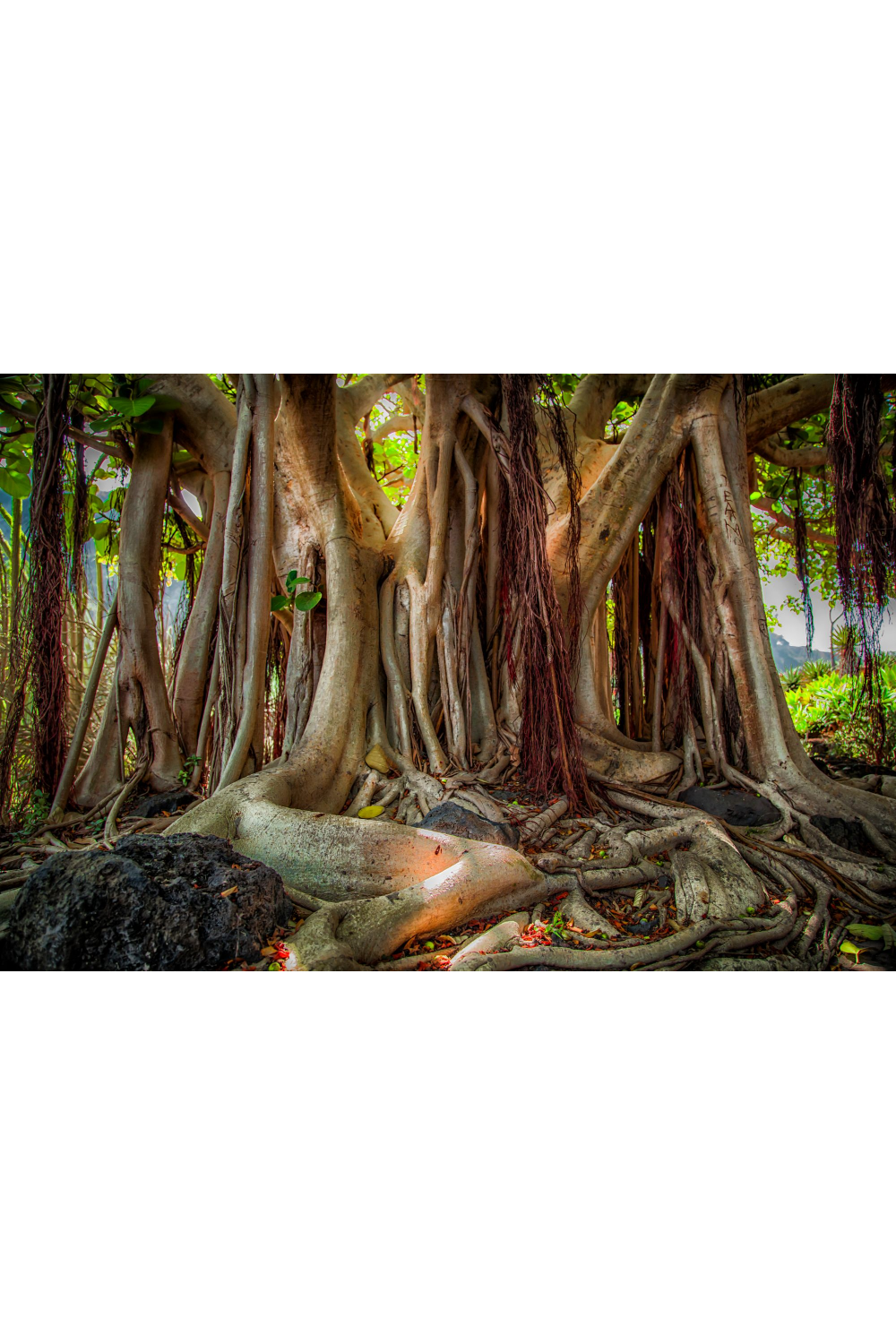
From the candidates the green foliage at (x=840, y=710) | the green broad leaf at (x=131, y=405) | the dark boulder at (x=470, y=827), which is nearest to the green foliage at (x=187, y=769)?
the dark boulder at (x=470, y=827)

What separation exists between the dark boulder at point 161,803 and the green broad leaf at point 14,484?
4.29 ft

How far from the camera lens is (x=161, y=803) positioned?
292 cm

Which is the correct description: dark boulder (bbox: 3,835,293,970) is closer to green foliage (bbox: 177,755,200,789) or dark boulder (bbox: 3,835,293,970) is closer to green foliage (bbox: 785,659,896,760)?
green foliage (bbox: 177,755,200,789)

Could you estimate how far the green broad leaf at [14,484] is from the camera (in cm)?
286

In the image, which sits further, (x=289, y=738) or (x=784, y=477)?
(x=784, y=477)

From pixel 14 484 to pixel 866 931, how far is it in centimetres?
333

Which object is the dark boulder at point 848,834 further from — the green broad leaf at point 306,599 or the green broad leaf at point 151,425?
the green broad leaf at point 151,425

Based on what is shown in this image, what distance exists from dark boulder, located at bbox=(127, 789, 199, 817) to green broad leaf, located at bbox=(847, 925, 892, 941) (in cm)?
237

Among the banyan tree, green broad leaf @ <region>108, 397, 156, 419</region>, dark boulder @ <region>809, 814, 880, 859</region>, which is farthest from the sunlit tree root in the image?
green broad leaf @ <region>108, 397, 156, 419</region>

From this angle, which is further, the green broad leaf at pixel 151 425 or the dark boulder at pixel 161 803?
the green broad leaf at pixel 151 425

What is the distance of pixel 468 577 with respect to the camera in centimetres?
310

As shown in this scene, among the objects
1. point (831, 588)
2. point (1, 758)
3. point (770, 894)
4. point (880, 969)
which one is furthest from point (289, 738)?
point (831, 588)
